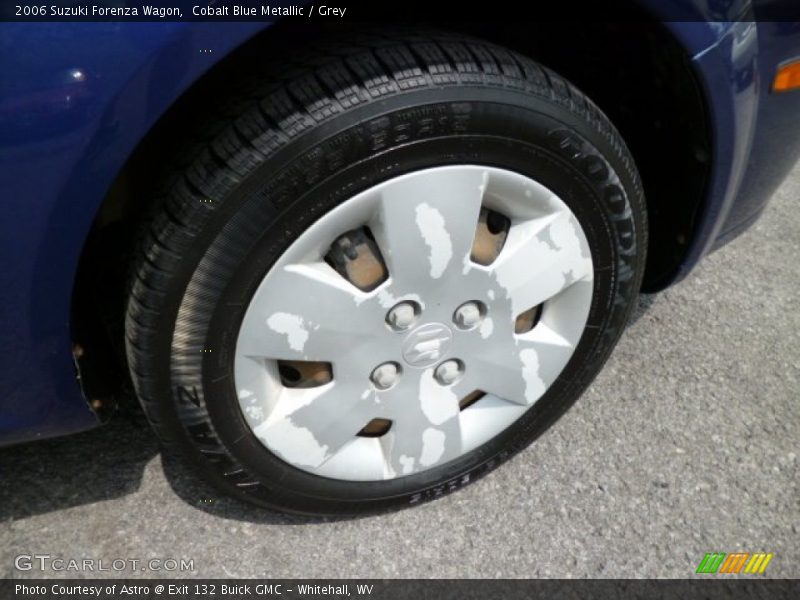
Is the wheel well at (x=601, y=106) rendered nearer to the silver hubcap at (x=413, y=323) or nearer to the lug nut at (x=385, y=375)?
the silver hubcap at (x=413, y=323)

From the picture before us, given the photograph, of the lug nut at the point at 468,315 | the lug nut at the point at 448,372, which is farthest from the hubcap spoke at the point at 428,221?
the lug nut at the point at 448,372

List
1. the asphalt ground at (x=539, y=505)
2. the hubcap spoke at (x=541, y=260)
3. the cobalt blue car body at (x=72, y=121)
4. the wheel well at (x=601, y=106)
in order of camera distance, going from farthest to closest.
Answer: the asphalt ground at (x=539, y=505) → the hubcap spoke at (x=541, y=260) → the wheel well at (x=601, y=106) → the cobalt blue car body at (x=72, y=121)

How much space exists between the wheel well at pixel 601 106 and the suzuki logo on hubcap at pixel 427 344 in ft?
1.63

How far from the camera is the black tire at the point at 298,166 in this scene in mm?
1097

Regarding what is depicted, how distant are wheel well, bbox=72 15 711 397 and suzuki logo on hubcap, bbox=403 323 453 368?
497 mm

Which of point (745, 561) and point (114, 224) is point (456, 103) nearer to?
point (114, 224)

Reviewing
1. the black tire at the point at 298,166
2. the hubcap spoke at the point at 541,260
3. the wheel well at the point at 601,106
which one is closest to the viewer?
the black tire at the point at 298,166

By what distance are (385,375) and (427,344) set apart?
0.31 ft

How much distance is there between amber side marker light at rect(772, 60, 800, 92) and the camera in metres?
1.37

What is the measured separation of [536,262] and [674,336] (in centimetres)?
87

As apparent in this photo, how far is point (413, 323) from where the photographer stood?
1.32 m

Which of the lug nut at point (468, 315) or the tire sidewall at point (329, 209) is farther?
the lug nut at point (468, 315)

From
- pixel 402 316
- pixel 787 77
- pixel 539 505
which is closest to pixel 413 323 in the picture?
pixel 402 316

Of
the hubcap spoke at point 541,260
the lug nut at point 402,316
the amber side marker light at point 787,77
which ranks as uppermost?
the amber side marker light at point 787,77
